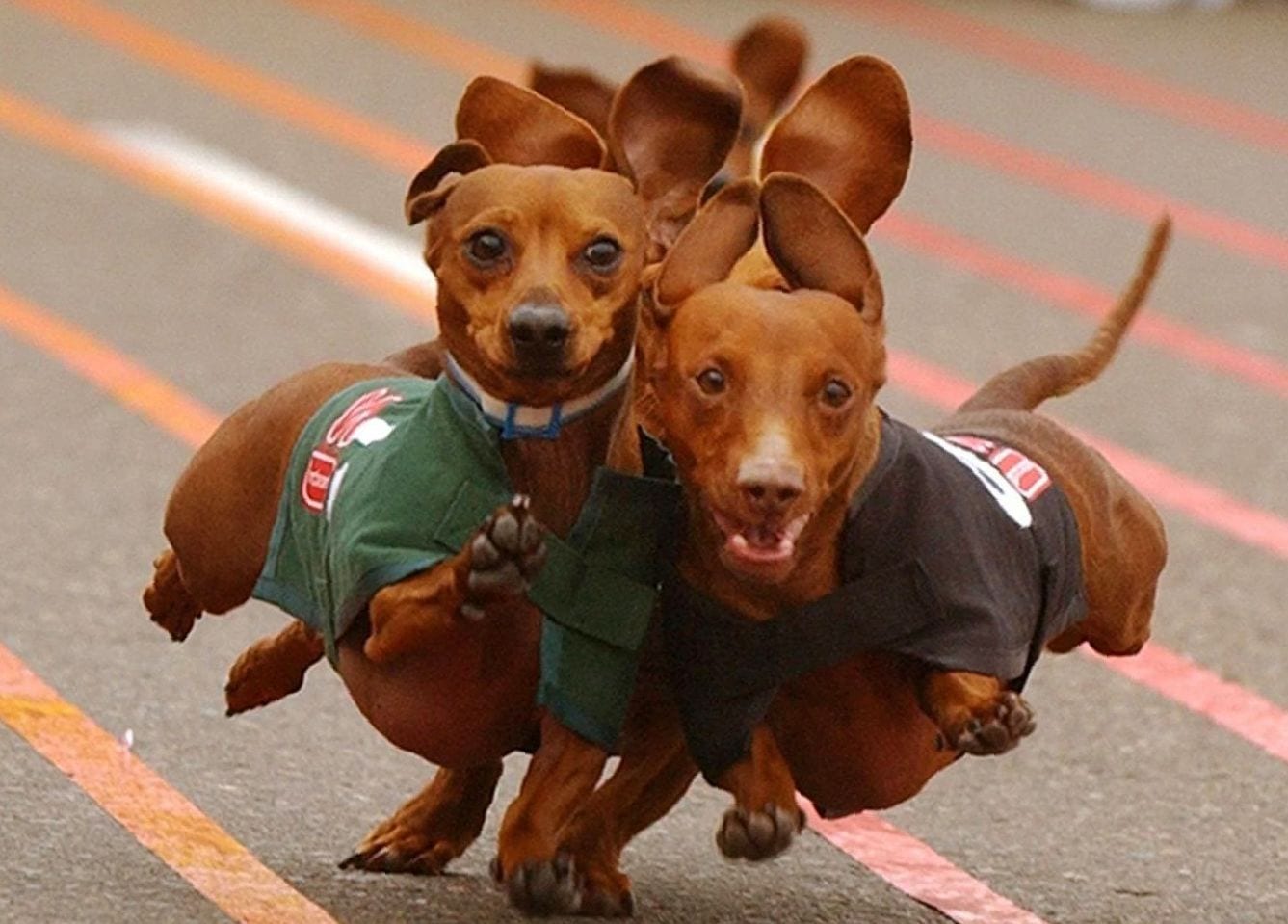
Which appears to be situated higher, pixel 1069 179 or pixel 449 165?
pixel 449 165

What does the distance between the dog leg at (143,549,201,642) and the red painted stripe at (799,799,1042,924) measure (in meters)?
0.95

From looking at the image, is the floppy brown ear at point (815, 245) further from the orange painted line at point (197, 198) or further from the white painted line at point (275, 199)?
→ the white painted line at point (275, 199)

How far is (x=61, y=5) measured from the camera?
14.3 metres

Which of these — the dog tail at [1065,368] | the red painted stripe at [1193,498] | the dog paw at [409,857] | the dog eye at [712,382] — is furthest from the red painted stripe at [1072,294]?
the dog eye at [712,382]

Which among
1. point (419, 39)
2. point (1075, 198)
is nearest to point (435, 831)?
point (1075, 198)

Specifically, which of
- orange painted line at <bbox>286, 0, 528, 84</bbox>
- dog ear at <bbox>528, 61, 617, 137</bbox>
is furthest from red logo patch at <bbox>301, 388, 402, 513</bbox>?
orange painted line at <bbox>286, 0, 528, 84</bbox>

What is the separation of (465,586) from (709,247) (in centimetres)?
60

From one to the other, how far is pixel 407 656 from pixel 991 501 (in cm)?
→ 79

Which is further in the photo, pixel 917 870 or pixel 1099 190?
pixel 1099 190

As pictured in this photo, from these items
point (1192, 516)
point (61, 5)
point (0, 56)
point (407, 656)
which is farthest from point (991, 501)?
point (61, 5)

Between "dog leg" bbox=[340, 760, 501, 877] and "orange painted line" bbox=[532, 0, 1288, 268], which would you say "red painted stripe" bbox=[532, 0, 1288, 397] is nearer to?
"orange painted line" bbox=[532, 0, 1288, 268]

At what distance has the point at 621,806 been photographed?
195 inches

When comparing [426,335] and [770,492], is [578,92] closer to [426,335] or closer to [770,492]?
[770,492]

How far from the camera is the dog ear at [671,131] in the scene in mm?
4891
